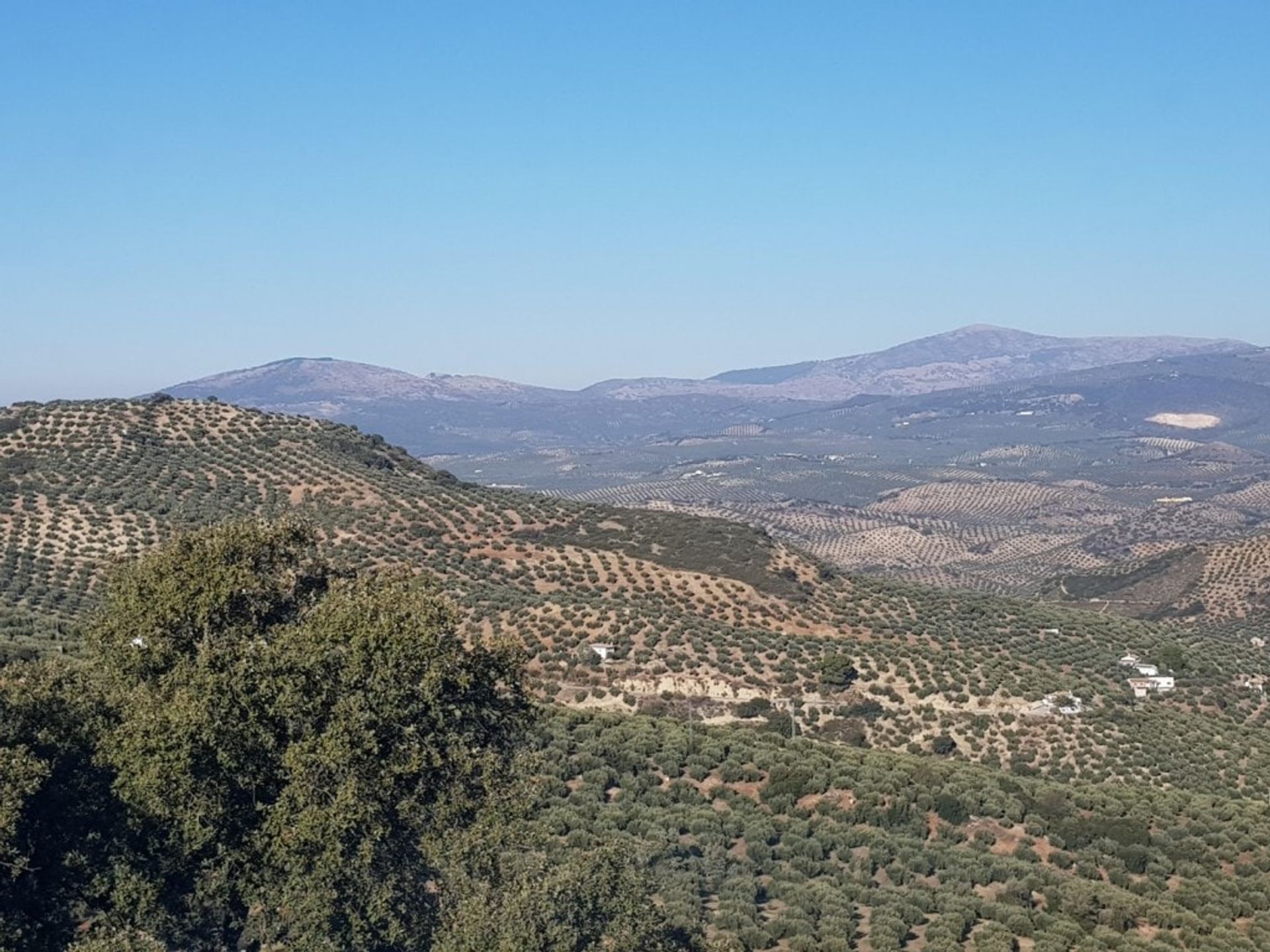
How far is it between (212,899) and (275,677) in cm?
346

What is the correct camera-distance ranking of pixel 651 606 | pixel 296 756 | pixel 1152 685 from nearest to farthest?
pixel 296 756 < pixel 1152 685 < pixel 651 606

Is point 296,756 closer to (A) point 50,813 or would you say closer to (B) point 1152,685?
(A) point 50,813

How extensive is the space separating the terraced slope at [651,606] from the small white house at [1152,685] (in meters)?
0.70

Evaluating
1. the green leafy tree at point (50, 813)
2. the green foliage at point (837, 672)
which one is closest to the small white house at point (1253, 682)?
the green foliage at point (837, 672)

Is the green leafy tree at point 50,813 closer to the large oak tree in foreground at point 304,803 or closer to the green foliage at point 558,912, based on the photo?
the large oak tree in foreground at point 304,803

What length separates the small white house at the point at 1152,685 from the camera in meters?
50.1

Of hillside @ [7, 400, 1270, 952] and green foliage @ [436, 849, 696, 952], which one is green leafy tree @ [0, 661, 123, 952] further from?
hillside @ [7, 400, 1270, 952]

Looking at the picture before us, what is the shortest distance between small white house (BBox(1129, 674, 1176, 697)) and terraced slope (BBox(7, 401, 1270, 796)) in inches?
27.4

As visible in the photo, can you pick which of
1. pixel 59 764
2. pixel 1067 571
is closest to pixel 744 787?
pixel 59 764

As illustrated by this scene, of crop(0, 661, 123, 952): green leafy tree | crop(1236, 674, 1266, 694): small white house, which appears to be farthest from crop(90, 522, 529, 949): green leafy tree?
crop(1236, 674, 1266, 694): small white house

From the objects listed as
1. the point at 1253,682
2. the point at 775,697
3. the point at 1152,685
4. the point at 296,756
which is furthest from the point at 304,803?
the point at 1253,682

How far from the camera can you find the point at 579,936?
17266 millimetres

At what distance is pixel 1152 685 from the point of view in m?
50.8

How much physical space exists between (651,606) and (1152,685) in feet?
70.0
